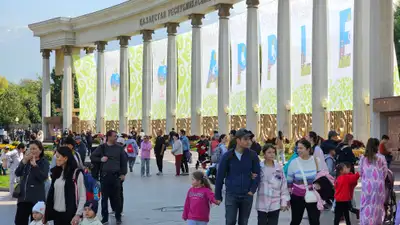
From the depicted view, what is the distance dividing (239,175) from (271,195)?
50 centimetres

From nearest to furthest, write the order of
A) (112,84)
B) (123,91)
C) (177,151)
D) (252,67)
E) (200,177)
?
(200,177)
(177,151)
(252,67)
(123,91)
(112,84)

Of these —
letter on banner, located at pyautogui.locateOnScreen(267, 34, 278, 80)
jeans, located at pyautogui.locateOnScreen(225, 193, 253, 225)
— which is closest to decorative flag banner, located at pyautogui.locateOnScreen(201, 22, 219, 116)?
letter on banner, located at pyautogui.locateOnScreen(267, 34, 278, 80)

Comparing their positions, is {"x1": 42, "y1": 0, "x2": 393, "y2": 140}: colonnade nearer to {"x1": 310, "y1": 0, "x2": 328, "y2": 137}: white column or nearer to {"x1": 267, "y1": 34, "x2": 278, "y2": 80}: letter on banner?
{"x1": 310, "y1": 0, "x2": 328, "y2": 137}: white column

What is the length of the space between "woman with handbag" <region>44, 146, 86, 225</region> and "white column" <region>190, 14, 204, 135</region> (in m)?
36.2

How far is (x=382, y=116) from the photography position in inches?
945

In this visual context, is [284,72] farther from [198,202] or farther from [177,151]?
[198,202]

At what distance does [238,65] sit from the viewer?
44344 millimetres

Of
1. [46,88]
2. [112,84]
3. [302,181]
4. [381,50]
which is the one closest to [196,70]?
[112,84]

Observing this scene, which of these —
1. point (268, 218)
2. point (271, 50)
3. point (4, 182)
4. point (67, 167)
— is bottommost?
point (4, 182)

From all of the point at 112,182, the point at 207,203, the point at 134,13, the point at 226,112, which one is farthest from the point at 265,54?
the point at 207,203

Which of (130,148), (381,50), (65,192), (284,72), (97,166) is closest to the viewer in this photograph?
(65,192)

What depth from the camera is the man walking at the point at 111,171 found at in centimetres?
1372

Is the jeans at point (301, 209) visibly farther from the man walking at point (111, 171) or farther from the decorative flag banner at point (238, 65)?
the decorative flag banner at point (238, 65)

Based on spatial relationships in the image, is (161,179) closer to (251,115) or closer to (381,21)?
(381,21)
